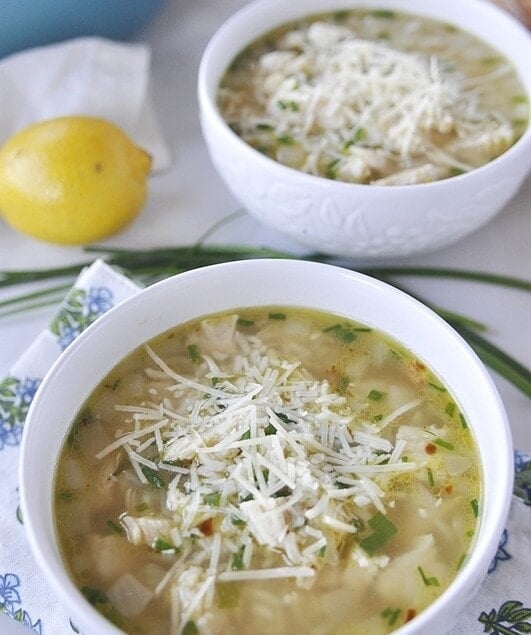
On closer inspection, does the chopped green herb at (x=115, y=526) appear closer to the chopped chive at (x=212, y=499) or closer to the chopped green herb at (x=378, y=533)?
the chopped chive at (x=212, y=499)

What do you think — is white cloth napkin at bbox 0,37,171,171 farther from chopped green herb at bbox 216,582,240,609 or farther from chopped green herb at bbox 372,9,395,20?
chopped green herb at bbox 216,582,240,609

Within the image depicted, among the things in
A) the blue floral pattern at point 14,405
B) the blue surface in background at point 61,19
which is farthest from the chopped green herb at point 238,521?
the blue surface in background at point 61,19

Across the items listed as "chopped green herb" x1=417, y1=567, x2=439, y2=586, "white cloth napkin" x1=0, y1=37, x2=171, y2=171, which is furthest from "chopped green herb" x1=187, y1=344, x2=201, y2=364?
"white cloth napkin" x1=0, y1=37, x2=171, y2=171

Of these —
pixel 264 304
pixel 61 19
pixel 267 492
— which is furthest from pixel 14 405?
pixel 61 19

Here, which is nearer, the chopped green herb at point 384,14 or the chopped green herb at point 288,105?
the chopped green herb at point 288,105

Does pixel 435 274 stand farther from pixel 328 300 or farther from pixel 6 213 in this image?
pixel 6 213

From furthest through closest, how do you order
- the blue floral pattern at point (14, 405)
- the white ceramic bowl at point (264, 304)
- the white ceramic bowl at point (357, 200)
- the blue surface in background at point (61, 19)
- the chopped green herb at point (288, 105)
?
the blue surface in background at point (61, 19), the chopped green herb at point (288, 105), the white ceramic bowl at point (357, 200), the blue floral pattern at point (14, 405), the white ceramic bowl at point (264, 304)

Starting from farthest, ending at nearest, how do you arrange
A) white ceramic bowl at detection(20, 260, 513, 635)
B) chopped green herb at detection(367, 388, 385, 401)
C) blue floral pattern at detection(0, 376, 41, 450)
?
blue floral pattern at detection(0, 376, 41, 450) < chopped green herb at detection(367, 388, 385, 401) < white ceramic bowl at detection(20, 260, 513, 635)
